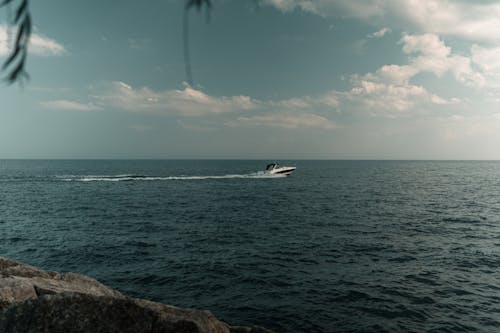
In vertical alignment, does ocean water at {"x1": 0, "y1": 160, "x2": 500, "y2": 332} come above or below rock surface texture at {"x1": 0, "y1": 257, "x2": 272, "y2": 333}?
below

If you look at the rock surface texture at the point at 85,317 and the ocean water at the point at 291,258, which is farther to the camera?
the ocean water at the point at 291,258

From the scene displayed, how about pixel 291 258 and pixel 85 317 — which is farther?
pixel 291 258

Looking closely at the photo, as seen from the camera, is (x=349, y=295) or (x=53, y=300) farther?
(x=349, y=295)

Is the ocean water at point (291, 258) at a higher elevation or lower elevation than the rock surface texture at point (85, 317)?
lower

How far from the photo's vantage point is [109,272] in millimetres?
25078

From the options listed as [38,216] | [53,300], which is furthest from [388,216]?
[38,216]

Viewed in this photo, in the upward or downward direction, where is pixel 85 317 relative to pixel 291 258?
upward

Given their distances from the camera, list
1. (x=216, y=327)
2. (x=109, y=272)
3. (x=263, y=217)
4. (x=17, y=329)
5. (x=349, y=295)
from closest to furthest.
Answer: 1. (x=17, y=329)
2. (x=216, y=327)
3. (x=349, y=295)
4. (x=109, y=272)
5. (x=263, y=217)

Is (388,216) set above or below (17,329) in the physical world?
below

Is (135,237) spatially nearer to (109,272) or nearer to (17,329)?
(109,272)

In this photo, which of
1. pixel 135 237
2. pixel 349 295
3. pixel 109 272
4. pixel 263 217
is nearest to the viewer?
pixel 349 295

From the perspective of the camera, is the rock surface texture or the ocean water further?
the ocean water

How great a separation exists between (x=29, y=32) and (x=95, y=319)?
21.2 ft

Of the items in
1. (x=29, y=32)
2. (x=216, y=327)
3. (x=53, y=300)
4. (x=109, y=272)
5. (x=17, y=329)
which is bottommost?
(x=109, y=272)
